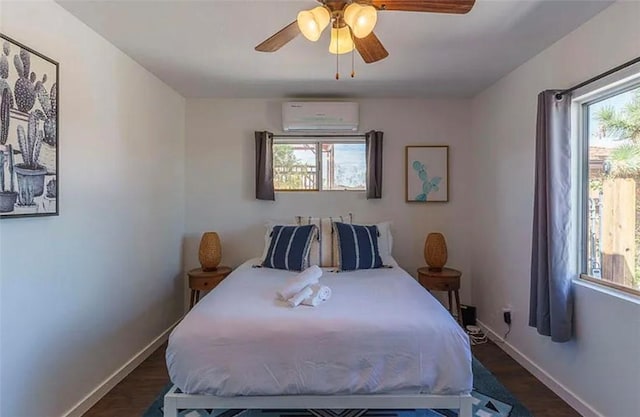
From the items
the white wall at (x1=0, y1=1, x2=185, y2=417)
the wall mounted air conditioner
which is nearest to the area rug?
the white wall at (x1=0, y1=1, x2=185, y2=417)

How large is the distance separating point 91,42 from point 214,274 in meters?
2.00

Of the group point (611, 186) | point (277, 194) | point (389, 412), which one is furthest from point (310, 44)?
point (389, 412)

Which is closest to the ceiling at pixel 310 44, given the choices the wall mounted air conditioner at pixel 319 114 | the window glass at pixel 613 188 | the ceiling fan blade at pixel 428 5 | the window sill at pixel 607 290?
the wall mounted air conditioner at pixel 319 114

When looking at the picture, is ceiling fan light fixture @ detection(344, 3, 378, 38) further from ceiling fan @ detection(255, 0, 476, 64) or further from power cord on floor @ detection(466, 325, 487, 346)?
power cord on floor @ detection(466, 325, 487, 346)

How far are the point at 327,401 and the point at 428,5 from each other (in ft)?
6.21

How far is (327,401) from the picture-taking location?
6.11 feet

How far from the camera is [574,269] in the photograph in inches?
91.1

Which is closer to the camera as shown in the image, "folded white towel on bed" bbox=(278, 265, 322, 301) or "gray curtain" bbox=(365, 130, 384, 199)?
"folded white towel on bed" bbox=(278, 265, 322, 301)

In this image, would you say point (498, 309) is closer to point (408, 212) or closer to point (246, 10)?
point (408, 212)

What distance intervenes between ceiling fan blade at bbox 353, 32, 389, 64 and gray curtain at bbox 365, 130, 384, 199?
5.14ft

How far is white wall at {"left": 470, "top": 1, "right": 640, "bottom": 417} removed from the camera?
6.37 feet

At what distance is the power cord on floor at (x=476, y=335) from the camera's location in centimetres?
332

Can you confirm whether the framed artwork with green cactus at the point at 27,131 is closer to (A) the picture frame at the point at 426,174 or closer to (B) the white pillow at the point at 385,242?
(B) the white pillow at the point at 385,242

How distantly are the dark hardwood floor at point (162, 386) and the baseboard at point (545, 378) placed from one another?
0.03 meters
